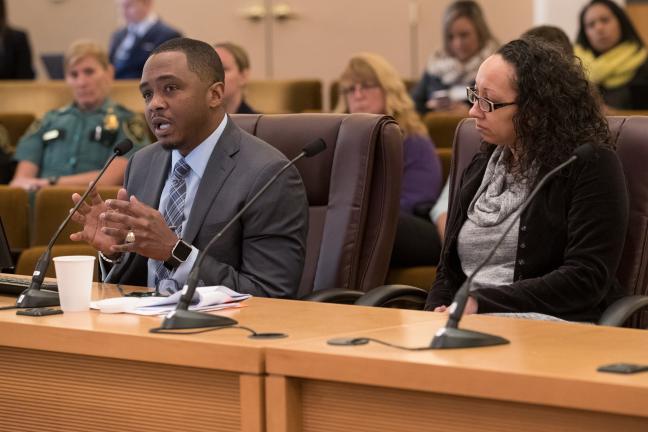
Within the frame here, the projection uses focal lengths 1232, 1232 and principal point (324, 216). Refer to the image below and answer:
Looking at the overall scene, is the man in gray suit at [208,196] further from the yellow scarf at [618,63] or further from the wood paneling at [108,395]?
the yellow scarf at [618,63]

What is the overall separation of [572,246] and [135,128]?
10.7 ft

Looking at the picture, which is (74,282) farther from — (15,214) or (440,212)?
(440,212)

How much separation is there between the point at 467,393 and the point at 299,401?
0.35 metres

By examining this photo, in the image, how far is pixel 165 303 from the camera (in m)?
2.61

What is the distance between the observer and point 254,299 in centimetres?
277

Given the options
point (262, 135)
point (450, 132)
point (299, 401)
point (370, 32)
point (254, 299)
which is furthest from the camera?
point (370, 32)

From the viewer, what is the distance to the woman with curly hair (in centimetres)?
284

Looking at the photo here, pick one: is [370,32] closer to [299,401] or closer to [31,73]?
[31,73]

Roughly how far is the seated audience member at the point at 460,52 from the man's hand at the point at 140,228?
149 inches

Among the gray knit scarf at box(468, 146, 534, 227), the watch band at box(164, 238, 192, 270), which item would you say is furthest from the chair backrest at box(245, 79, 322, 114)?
the watch band at box(164, 238, 192, 270)

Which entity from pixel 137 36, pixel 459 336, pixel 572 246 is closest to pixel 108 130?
pixel 137 36

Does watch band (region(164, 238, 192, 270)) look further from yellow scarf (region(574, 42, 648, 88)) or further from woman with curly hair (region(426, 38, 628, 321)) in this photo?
yellow scarf (region(574, 42, 648, 88))

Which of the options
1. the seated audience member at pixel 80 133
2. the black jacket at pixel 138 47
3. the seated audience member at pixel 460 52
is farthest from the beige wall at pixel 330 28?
the seated audience member at pixel 80 133

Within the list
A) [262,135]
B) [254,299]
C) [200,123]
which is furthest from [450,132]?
[254,299]
